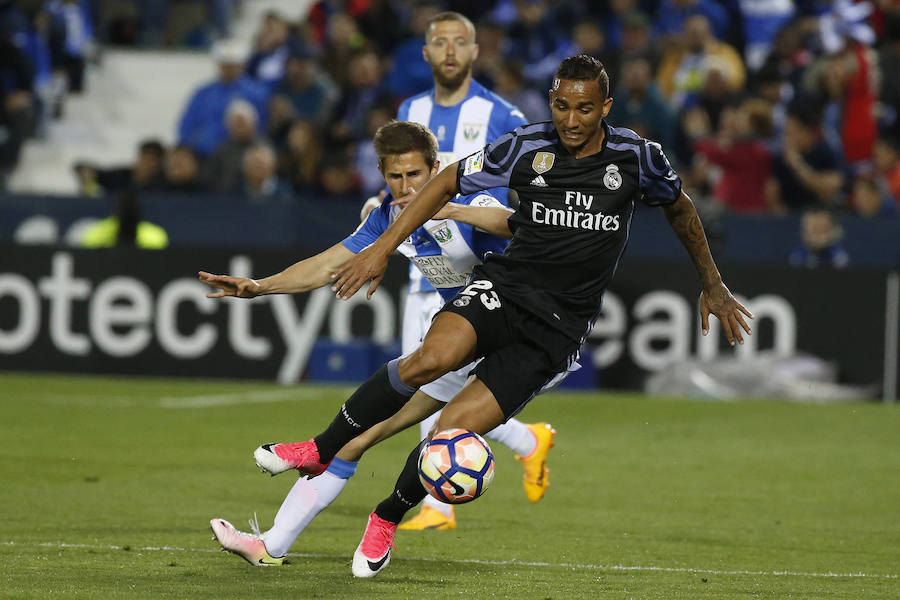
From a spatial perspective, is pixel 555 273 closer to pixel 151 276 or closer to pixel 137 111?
pixel 151 276

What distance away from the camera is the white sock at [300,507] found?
21.6 ft

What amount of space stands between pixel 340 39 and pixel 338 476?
1277 cm

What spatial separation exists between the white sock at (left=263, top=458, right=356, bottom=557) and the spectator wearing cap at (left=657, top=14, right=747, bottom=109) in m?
11.0

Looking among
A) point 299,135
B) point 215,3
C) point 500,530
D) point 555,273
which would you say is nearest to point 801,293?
point 299,135

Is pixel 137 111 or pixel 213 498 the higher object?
pixel 137 111

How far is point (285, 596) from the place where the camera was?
584 cm

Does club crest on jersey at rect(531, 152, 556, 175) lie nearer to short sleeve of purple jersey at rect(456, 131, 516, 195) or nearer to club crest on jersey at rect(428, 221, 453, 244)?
short sleeve of purple jersey at rect(456, 131, 516, 195)

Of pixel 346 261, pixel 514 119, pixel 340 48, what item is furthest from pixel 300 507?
pixel 340 48

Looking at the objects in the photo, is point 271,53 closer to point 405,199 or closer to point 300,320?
point 300,320

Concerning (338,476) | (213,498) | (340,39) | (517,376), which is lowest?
(213,498)

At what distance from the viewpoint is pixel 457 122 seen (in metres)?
8.38

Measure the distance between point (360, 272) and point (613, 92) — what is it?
35.3ft

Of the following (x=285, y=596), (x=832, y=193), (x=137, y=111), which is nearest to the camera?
(x=285, y=596)

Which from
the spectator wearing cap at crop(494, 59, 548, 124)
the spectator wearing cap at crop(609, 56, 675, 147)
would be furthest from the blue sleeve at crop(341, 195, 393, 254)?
the spectator wearing cap at crop(609, 56, 675, 147)
